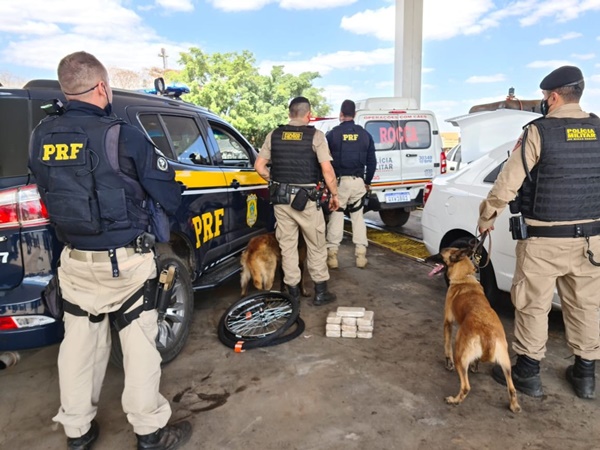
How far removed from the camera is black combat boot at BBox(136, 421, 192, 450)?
221cm

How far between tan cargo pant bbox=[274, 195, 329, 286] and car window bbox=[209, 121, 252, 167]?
81cm

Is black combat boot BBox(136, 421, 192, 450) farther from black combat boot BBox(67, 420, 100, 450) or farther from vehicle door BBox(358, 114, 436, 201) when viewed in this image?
vehicle door BBox(358, 114, 436, 201)

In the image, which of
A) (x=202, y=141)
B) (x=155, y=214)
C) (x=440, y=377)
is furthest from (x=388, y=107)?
(x=155, y=214)

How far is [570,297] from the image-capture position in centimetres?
270

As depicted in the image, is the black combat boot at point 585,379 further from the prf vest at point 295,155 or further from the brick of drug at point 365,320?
the prf vest at point 295,155

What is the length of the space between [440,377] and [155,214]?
2107mm

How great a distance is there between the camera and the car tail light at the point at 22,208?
7.41 feet

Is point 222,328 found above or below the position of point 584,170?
below

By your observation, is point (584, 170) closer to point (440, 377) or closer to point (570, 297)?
point (570, 297)

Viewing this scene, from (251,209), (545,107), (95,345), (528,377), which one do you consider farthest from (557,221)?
(251,209)

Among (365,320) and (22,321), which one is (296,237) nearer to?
(365,320)

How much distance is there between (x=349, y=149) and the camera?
5.40 meters

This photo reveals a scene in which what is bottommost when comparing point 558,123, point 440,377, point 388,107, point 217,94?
point 440,377

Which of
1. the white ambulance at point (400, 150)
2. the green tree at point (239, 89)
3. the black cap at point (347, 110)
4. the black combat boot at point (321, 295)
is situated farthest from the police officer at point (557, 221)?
the green tree at point (239, 89)
